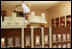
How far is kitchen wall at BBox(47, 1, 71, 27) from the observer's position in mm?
661

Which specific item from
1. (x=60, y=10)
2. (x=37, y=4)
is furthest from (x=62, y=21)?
(x=37, y=4)

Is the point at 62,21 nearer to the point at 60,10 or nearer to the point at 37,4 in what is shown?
the point at 60,10

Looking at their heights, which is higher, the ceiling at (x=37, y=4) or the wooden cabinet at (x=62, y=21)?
the ceiling at (x=37, y=4)

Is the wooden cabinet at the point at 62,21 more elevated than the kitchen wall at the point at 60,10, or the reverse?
the kitchen wall at the point at 60,10

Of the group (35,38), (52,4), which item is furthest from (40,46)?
(52,4)

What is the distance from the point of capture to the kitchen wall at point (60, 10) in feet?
2.17

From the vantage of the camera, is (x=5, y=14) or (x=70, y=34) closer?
(x=5, y=14)

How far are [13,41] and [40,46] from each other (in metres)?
0.19

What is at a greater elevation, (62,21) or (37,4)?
(37,4)

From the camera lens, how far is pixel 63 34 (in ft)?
2.34

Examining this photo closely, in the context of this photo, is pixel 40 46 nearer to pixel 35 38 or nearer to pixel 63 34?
pixel 35 38

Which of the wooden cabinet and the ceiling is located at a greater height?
the ceiling

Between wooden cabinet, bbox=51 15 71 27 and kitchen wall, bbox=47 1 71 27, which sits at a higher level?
kitchen wall, bbox=47 1 71 27

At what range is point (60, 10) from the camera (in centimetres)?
70
